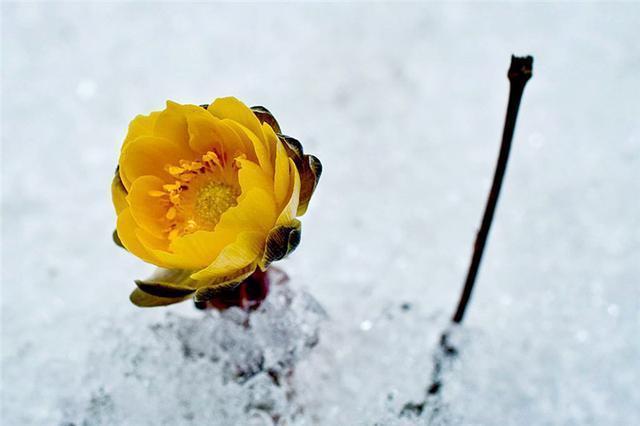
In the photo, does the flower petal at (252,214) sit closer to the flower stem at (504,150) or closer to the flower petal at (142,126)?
the flower petal at (142,126)

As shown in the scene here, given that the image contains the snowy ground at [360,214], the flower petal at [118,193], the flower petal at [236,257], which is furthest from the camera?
the snowy ground at [360,214]

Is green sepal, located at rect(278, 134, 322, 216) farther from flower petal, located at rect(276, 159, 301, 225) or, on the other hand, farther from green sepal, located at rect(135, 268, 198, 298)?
green sepal, located at rect(135, 268, 198, 298)

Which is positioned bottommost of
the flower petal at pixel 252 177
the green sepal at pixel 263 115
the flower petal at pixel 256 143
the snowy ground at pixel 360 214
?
the snowy ground at pixel 360 214

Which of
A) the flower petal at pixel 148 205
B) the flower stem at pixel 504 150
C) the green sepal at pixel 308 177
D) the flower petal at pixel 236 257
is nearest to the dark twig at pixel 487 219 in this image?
the flower stem at pixel 504 150

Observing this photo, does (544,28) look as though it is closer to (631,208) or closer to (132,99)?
(631,208)

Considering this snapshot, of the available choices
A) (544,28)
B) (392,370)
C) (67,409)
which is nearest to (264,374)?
(392,370)

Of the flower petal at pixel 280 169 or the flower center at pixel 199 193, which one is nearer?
the flower petal at pixel 280 169

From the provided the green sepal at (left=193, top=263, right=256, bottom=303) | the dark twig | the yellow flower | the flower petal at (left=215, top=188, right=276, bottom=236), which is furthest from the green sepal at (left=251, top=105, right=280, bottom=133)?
the dark twig
